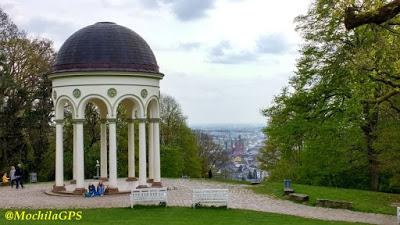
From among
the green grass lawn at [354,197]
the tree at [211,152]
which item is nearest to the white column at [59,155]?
the green grass lawn at [354,197]

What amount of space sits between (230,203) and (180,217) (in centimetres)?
462

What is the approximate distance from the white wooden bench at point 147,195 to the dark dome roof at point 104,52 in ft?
24.4

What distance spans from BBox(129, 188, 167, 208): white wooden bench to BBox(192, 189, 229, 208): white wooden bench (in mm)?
1320

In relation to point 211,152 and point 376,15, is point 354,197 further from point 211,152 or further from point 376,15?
point 211,152

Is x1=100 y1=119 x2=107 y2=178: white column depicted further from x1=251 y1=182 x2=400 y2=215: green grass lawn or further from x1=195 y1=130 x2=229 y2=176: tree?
x1=195 y1=130 x2=229 y2=176: tree

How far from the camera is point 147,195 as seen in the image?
2189 centimetres

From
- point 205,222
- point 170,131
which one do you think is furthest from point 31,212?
point 170,131

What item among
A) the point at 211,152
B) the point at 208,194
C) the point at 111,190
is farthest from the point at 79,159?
the point at 211,152

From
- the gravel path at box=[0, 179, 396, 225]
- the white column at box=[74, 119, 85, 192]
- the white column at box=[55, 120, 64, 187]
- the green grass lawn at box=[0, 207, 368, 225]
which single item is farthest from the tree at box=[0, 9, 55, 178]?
the green grass lawn at box=[0, 207, 368, 225]

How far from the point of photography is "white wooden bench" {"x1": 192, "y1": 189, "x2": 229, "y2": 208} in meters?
21.8

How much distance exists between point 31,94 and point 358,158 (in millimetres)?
24914

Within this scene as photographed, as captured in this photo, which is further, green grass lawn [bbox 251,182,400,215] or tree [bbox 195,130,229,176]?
tree [bbox 195,130,229,176]

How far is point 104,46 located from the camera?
2723cm

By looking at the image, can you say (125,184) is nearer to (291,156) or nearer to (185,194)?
(185,194)
